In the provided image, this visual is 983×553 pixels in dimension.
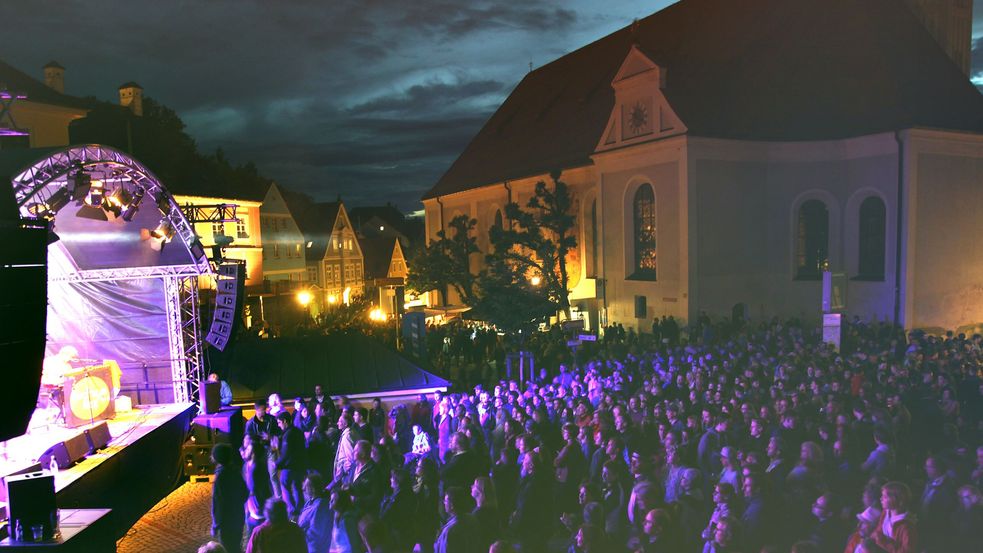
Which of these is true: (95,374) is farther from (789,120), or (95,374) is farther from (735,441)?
(789,120)

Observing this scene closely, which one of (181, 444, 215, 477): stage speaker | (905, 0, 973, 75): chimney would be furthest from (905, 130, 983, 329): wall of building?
(181, 444, 215, 477): stage speaker

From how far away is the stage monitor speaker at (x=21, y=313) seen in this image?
5.50 metres

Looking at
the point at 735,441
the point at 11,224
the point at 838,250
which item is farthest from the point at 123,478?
the point at 838,250

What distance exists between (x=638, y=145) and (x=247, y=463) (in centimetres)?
1698

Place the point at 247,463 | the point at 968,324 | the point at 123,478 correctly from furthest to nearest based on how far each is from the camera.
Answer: the point at 968,324
the point at 123,478
the point at 247,463

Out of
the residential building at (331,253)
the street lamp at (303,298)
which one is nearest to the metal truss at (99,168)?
the street lamp at (303,298)

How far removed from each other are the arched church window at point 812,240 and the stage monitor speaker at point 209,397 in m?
17.6

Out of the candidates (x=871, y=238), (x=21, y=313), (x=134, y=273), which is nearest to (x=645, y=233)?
(x=871, y=238)

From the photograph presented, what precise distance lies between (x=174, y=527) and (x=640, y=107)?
57.8 ft

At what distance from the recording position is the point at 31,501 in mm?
5562

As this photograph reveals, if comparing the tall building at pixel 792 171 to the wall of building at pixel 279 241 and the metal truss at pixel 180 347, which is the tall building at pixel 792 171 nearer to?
the metal truss at pixel 180 347

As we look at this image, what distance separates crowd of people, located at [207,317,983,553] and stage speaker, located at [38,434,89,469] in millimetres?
2415

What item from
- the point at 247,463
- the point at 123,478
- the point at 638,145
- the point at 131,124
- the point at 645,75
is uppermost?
the point at 131,124

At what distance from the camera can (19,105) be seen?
22875mm
